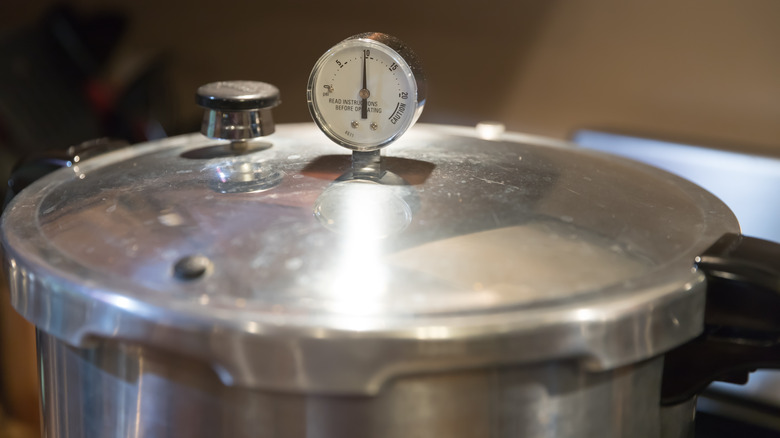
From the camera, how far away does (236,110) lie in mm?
787

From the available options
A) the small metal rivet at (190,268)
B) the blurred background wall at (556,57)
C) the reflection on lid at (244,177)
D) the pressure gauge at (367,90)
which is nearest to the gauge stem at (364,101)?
the pressure gauge at (367,90)

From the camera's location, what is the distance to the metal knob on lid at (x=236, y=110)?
781 mm

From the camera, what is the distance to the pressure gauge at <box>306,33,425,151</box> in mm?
692

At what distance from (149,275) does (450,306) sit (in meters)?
0.23

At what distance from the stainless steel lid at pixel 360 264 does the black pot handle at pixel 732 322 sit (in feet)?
0.07

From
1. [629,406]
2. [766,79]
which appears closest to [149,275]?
[629,406]

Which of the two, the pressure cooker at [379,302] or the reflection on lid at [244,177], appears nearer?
the pressure cooker at [379,302]

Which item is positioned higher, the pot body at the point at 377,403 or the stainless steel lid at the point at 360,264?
the stainless steel lid at the point at 360,264

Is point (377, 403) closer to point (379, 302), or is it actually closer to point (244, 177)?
point (379, 302)

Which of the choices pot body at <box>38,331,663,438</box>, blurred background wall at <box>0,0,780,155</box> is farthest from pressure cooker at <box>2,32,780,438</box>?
blurred background wall at <box>0,0,780,155</box>

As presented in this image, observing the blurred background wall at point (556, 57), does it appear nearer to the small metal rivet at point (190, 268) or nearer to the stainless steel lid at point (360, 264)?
the stainless steel lid at point (360, 264)

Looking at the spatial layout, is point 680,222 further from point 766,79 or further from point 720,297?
point 766,79

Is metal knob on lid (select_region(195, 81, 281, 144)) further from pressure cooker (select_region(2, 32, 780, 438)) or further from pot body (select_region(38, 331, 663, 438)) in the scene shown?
pot body (select_region(38, 331, 663, 438))

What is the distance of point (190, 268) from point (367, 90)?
0.27 metres
